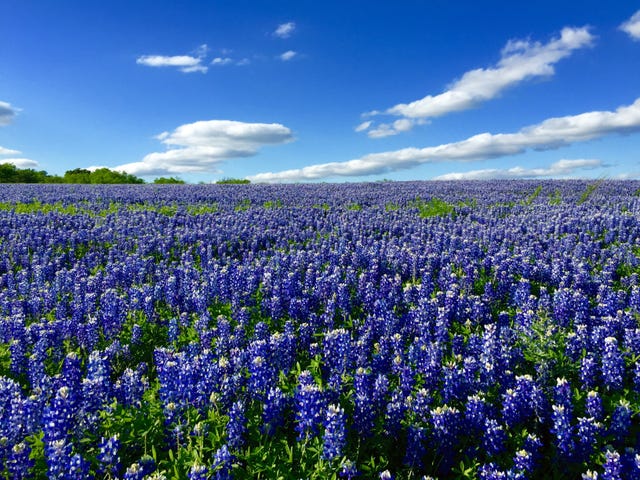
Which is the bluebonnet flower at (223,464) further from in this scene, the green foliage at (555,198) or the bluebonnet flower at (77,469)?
the green foliage at (555,198)

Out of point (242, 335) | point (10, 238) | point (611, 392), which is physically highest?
point (10, 238)

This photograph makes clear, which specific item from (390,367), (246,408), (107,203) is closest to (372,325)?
(390,367)

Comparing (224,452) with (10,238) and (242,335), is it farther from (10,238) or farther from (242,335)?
(10,238)

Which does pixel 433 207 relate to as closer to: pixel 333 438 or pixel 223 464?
pixel 333 438

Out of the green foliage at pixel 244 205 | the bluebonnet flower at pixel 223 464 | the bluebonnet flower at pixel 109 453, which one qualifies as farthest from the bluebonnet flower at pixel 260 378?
the green foliage at pixel 244 205

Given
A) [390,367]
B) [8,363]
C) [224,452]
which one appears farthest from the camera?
[8,363]

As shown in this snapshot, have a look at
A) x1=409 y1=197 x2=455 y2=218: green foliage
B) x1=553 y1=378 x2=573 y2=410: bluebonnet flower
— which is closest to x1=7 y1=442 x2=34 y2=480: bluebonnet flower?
x1=553 y1=378 x2=573 y2=410: bluebonnet flower

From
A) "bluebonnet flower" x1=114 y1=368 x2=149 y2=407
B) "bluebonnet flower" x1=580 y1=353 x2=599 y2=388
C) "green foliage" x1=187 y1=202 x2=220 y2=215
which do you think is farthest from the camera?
"green foliage" x1=187 y1=202 x2=220 y2=215

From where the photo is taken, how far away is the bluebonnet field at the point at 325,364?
3.58 metres

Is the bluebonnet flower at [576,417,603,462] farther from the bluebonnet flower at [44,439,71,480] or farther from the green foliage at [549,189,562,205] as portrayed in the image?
the green foliage at [549,189,562,205]

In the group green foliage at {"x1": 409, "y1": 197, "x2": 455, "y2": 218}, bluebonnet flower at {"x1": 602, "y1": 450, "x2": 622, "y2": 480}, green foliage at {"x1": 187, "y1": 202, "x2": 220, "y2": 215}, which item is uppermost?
green foliage at {"x1": 187, "y1": 202, "x2": 220, "y2": 215}

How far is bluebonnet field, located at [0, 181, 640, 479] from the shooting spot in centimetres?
358

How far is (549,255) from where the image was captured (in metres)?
9.99

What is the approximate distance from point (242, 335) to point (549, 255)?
7.55 metres
